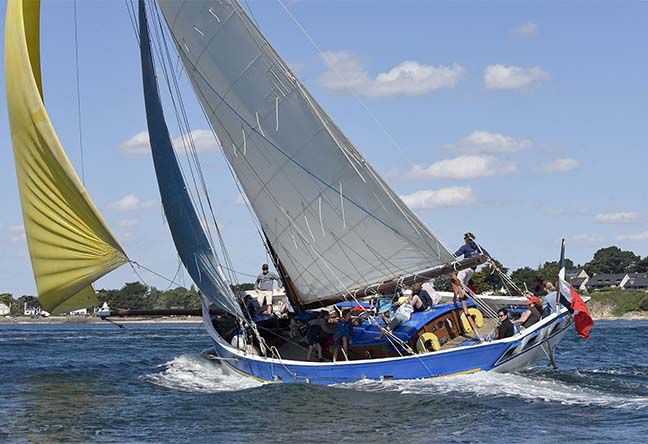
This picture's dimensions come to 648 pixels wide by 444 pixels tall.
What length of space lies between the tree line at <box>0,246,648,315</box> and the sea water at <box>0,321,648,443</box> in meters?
3.00

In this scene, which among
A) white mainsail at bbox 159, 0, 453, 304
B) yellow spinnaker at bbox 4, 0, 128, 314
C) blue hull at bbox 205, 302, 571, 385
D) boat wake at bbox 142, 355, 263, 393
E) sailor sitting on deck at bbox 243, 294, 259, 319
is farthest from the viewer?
sailor sitting on deck at bbox 243, 294, 259, 319

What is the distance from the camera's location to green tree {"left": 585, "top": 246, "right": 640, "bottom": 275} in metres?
165

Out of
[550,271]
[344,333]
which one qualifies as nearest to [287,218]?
[344,333]

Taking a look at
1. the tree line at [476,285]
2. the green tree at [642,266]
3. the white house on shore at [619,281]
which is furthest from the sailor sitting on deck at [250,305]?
the green tree at [642,266]

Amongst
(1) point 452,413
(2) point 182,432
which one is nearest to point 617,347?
(1) point 452,413

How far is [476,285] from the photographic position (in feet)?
105

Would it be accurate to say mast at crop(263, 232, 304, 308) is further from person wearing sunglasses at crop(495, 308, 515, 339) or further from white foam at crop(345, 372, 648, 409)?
person wearing sunglasses at crop(495, 308, 515, 339)

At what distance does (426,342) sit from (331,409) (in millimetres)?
3530

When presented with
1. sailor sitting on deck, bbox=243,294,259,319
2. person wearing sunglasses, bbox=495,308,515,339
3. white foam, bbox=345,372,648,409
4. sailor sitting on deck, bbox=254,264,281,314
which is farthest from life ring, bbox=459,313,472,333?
sailor sitting on deck, bbox=254,264,281,314

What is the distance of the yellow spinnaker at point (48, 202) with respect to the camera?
88.3 ft

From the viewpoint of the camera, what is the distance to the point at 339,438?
1983 centimetres

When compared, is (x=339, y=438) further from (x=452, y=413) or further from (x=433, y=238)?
(x=433, y=238)

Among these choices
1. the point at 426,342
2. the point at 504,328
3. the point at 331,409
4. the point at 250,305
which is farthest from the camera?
the point at 250,305

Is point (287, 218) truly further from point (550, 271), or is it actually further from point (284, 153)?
point (550, 271)
